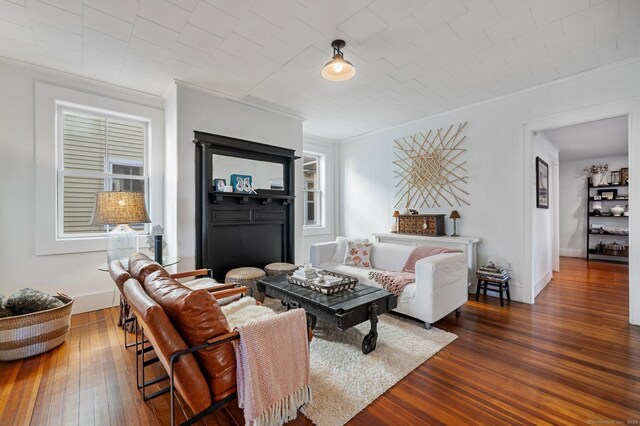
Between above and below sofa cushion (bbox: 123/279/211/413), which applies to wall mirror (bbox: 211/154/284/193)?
above

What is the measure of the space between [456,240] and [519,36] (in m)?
2.42

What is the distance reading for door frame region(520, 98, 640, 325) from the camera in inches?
114

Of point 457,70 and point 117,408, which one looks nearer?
point 117,408

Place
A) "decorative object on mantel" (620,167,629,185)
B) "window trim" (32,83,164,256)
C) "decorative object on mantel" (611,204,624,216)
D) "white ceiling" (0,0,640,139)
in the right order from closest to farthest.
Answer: "white ceiling" (0,0,640,139)
"window trim" (32,83,164,256)
"decorative object on mantel" (620,167,629,185)
"decorative object on mantel" (611,204,624,216)

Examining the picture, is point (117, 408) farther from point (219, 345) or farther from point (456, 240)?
point (456, 240)

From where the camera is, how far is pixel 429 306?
277 cm

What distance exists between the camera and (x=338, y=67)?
2.50 metres

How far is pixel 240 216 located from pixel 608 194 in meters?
8.41

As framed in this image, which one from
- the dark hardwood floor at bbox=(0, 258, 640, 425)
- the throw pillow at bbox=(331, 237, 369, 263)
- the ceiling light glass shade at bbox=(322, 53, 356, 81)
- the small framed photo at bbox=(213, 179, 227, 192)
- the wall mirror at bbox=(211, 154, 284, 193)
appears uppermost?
the ceiling light glass shade at bbox=(322, 53, 356, 81)

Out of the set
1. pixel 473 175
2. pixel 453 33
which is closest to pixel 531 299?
pixel 473 175

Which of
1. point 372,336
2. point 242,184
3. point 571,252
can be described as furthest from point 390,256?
point 571,252

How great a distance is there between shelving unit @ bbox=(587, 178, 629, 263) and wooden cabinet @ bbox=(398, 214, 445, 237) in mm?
5248

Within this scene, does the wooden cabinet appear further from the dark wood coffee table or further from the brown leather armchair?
the brown leather armchair

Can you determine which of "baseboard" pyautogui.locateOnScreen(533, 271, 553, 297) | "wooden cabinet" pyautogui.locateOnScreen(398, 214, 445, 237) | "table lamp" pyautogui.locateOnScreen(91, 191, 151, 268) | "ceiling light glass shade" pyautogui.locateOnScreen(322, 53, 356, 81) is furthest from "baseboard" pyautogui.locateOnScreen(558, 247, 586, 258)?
"table lamp" pyautogui.locateOnScreen(91, 191, 151, 268)
